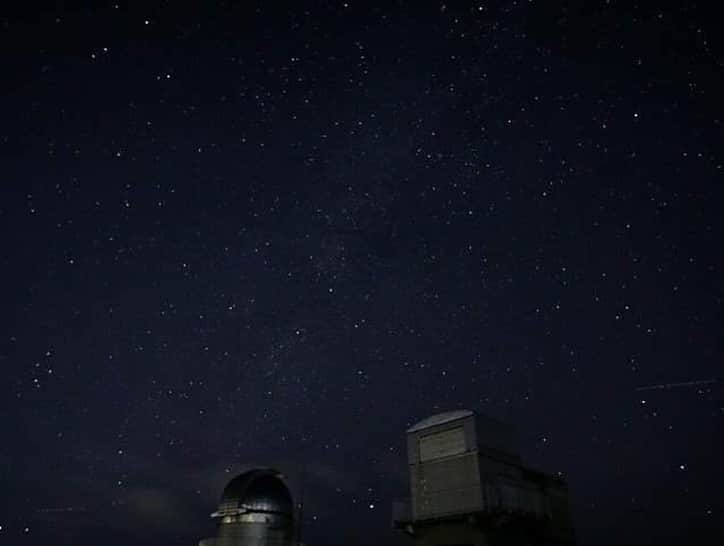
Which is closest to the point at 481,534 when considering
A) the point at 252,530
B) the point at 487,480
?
the point at 487,480

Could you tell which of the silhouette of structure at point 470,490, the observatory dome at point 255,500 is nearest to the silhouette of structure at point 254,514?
the observatory dome at point 255,500

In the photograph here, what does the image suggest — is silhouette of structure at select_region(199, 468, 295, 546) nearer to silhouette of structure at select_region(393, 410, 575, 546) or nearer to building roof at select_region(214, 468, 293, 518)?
building roof at select_region(214, 468, 293, 518)

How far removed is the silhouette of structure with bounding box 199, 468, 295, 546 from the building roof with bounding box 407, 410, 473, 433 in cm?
1580

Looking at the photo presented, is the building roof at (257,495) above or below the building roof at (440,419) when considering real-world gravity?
below

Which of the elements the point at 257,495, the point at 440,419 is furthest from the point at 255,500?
the point at 440,419

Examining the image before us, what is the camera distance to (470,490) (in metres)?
19.8

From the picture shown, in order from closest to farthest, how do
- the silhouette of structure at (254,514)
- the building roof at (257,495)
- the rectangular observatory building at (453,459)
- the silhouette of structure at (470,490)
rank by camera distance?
the silhouette of structure at (470,490) → the rectangular observatory building at (453,459) → the silhouette of structure at (254,514) → the building roof at (257,495)

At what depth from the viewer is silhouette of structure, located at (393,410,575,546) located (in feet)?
64.6

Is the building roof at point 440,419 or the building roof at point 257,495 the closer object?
the building roof at point 440,419

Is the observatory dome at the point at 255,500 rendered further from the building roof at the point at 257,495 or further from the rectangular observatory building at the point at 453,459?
the rectangular observatory building at the point at 453,459

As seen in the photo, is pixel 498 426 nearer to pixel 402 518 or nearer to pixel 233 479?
pixel 402 518

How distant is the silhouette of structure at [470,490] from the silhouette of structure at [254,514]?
1429 centimetres

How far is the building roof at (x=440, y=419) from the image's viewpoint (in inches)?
835

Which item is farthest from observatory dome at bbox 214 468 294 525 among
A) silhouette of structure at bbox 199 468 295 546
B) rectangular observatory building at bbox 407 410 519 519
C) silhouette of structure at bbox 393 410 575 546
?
rectangular observatory building at bbox 407 410 519 519
